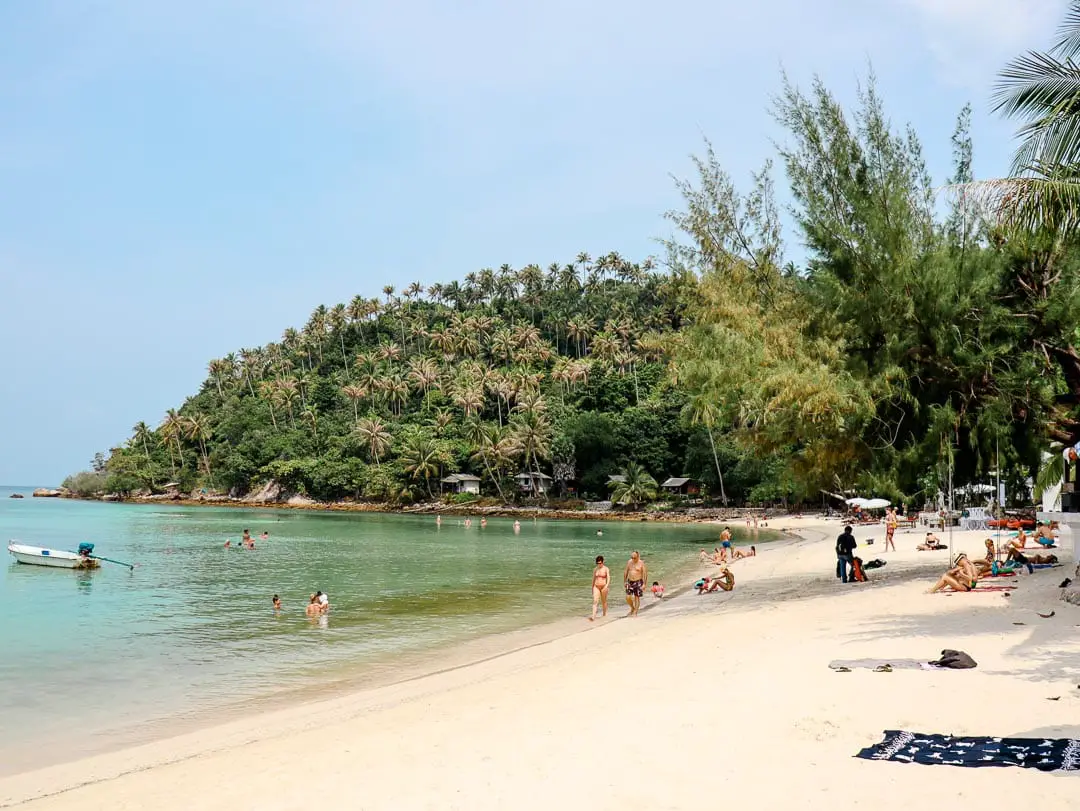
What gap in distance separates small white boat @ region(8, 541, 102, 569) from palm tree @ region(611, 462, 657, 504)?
187 feet

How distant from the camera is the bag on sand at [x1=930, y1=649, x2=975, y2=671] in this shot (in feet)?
33.4

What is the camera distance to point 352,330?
147 metres

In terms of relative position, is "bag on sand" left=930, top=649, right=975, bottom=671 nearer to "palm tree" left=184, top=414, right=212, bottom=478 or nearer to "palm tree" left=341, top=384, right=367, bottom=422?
"palm tree" left=341, top=384, right=367, bottom=422

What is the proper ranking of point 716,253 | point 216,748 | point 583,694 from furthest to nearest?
1. point 716,253
2. point 583,694
3. point 216,748

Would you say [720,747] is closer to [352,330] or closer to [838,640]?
[838,640]

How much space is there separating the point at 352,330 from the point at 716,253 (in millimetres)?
132176

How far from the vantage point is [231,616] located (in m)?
24.0

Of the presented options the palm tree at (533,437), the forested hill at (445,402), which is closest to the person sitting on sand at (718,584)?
the forested hill at (445,402)

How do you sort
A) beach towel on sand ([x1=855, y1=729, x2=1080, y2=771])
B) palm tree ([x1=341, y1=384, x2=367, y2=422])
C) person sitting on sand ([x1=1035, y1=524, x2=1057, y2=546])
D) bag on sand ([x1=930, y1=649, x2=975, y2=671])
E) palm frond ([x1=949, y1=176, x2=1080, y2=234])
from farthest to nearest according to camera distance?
palm tree ([x1=341, y1=384, x2=367, y2=422]) < person sitting on sand ([x1=1035, y1=524, x2=1057, y2=546]) < palm frond ([x1=949, y1=176, x2=1080, y2=234]) < bag on sand ([x1=930, y1=649, x2=975, y2=671]) < beach towel on sand ([x1=855, y1=729, x2=1080, y2=771])

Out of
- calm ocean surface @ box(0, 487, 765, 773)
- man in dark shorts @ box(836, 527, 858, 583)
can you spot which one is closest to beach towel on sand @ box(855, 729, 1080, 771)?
calm ocean surface @ box(0, 487, 765, 773)

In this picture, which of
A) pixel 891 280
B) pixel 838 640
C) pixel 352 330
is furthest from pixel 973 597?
pixel 352 330

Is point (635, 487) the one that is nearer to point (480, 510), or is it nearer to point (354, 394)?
point (480, 510)

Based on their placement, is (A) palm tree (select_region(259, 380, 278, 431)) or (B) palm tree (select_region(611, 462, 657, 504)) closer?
(B) palm tree (select_region(611, 462, 657, 504))

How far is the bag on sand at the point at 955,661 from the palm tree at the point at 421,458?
92.0 metres
